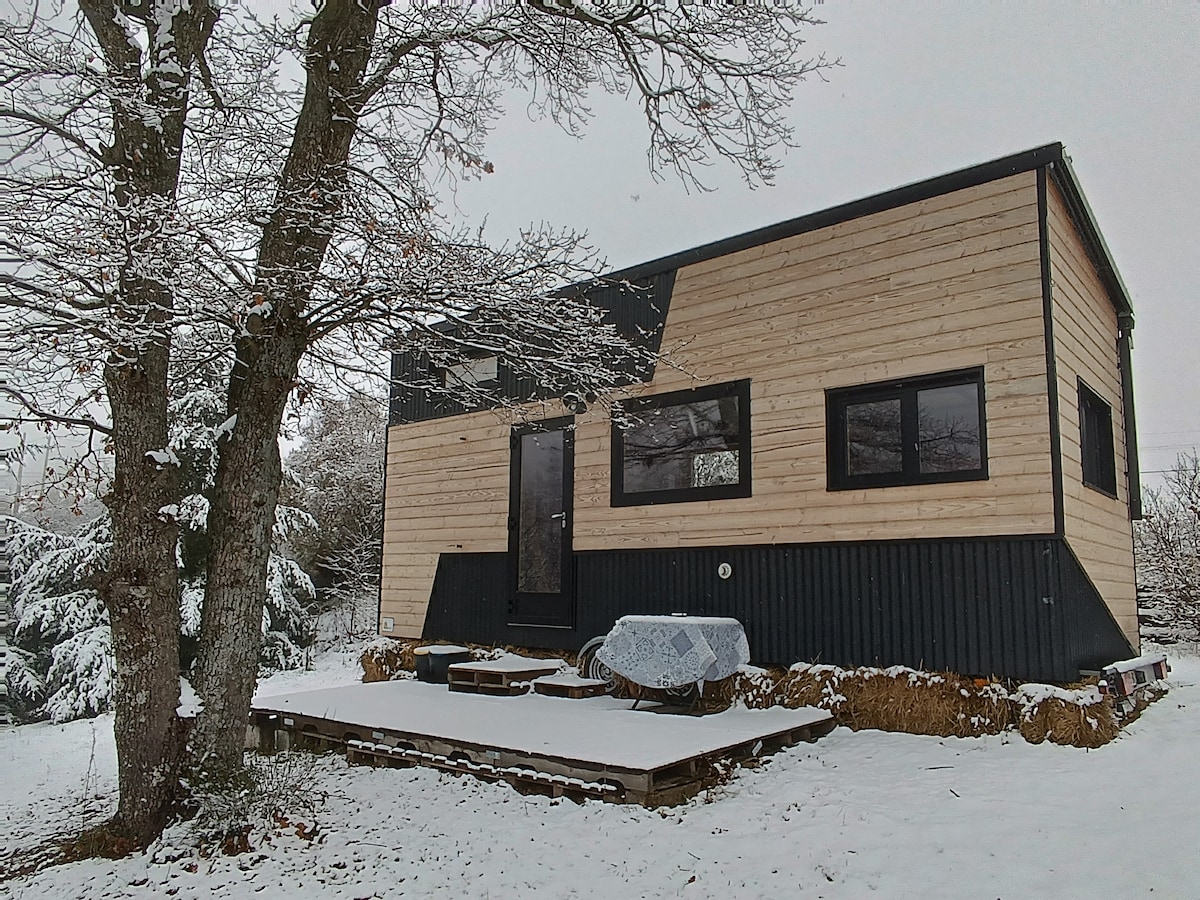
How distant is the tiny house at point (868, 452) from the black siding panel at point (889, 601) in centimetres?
1

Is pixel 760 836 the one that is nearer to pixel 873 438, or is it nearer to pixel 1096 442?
→ pixel 873 438

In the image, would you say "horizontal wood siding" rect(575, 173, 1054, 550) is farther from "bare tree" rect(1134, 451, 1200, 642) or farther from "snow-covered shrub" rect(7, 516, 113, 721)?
"snow-covered shrub" rect(7, 516, 113, 721)

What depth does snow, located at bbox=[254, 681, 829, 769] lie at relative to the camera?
4.55 m

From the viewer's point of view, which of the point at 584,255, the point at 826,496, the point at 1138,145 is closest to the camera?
the point at 584,255

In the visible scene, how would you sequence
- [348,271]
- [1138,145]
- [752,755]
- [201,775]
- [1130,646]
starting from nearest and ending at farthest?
1. [201,775]
2. [348,271]
3. [752,755]
4. [1130,646]
5. [1138,145]

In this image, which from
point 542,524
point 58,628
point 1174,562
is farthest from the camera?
point 1174,562

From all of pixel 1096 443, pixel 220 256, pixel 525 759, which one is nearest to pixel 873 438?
pixel 1096 443

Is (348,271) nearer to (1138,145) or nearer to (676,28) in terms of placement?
(676,28)

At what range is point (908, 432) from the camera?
227 inches

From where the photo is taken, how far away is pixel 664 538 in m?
7.00

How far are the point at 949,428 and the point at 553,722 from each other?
3.20 m

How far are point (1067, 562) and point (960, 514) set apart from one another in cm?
66

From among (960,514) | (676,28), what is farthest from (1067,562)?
(676,28)

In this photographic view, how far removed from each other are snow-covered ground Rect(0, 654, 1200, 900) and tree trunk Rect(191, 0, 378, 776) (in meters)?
0.65
